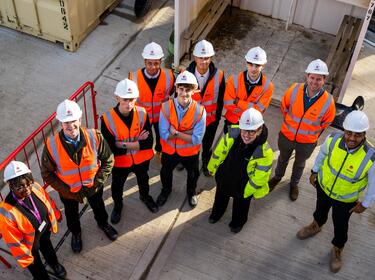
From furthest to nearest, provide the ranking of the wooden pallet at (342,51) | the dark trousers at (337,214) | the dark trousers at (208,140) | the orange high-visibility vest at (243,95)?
the wooden pallet at (342,51), the dark trousers at (208,140), the orange high-visibility vest at (243,95), the dark trousers at (337,214)

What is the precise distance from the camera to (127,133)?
512 centimetres

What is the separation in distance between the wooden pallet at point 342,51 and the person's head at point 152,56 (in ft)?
10.2

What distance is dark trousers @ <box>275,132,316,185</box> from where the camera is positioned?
5.85 m

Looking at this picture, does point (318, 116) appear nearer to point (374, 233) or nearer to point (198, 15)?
point (374, 233)

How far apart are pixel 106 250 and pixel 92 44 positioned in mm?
4511

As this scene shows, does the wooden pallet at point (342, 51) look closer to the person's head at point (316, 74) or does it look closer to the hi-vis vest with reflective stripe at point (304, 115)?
Result: the hi-vis vest with reflective stripe at point (304, 115)

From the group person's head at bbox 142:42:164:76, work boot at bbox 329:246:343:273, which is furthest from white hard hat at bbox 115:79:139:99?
work boot at bbox 329:246:343:273

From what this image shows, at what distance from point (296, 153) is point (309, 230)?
1.00 meters

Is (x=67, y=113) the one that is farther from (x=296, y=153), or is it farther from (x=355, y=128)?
(x=296, y=153)

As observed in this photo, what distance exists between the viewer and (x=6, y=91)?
7.95 meters

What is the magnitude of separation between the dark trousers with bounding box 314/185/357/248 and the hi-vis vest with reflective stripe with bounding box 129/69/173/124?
216 cm

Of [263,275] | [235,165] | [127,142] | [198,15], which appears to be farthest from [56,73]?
[263,275]

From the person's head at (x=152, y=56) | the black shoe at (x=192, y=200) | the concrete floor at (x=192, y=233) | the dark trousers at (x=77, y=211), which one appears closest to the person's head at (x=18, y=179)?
the dark trousers at (x=77, y=211)

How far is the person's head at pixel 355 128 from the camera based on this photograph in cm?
462
